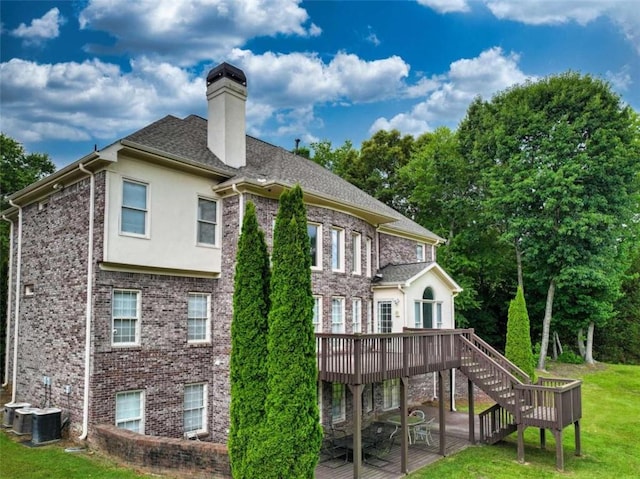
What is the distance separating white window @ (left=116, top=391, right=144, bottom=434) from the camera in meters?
10.8

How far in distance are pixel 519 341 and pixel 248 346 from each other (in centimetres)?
1267

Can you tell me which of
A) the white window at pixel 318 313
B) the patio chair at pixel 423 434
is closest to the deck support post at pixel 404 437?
the patio chair at pixel 423 434

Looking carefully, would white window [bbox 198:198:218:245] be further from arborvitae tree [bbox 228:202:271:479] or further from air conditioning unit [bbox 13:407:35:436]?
air conditioning unit [bbox 13:407:35:436]

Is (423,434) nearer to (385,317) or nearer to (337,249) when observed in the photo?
(385,317)

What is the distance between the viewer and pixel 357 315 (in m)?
15.9

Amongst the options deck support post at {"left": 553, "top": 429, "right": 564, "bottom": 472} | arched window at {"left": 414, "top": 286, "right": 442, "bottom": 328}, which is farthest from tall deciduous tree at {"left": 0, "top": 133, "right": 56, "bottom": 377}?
deck support post at {"left": 553, "top": 429, "right": 564, "bottom": 472}

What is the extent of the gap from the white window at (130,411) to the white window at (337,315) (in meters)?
5.97

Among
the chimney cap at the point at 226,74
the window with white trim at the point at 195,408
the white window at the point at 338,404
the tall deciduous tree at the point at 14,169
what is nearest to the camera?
the window with white trim at the point at 195,408

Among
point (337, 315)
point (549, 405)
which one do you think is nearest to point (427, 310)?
point (337, 315)

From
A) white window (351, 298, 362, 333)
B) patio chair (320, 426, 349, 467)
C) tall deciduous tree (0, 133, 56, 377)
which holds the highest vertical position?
tall deciduous tree (0, 133, 56, 377)

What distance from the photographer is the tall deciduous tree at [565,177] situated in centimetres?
2191

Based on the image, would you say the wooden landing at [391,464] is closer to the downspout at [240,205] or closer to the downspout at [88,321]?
the downspout at [88,321]

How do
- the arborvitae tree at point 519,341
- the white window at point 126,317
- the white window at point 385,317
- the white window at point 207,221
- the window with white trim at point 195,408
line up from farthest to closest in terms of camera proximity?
the arborvitae tree at point 519,341 < the white window at point 385,317 < the white window at point 207,221 < the window with white trim at point 195,408 < the white window at point 126,317

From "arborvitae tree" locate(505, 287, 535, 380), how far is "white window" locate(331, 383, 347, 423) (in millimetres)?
6873
